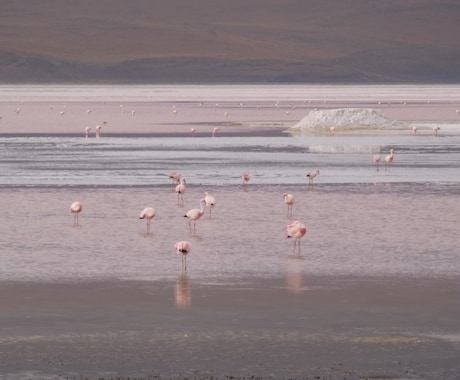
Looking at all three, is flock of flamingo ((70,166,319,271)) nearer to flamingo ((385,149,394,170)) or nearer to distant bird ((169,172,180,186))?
distant bird ((169,172,180,186))

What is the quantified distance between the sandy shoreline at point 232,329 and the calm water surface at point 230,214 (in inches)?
35.7

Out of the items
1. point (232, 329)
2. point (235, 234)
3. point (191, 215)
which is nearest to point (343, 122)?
point (235, 234)

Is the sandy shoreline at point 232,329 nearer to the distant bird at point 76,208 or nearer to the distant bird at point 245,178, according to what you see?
the distant bird at point 76,208

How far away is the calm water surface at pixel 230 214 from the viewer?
52.2ft

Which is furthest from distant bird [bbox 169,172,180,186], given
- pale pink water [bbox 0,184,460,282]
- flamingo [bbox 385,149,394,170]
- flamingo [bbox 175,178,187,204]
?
flamingo [bbox 385,149,394,170]

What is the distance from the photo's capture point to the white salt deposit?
51.5 meters

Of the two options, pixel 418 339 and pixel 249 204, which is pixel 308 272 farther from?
pixel 249 204

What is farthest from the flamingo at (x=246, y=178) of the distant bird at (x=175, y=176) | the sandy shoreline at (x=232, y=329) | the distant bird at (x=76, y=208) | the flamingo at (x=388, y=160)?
the sandy shoreline at (x=232, y=329)

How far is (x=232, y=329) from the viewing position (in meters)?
11.8

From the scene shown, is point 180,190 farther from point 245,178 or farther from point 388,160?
point 388,160

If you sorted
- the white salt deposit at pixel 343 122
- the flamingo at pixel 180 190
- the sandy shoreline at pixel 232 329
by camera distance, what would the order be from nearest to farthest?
1. the sandy shoreline at pixel 232 329
2. the flamingo at pixel 180 190
3. the white salt deposit at pixel 343 122

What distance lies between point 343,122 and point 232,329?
40.4 metres

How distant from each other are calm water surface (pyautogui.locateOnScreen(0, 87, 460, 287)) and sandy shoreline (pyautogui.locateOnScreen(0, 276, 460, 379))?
907 millimetres

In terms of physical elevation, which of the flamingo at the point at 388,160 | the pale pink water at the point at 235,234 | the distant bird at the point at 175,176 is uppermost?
the flamingo at the point at 388,160
